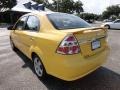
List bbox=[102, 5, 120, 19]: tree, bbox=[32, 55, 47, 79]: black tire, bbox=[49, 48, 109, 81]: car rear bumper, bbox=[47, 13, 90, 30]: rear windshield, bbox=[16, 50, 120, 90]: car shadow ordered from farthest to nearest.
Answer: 1. bbox=[102, 5, 120, 19]: tree
2. bbox=[32, 55, 47, 79]: black tire
3. bbox=[47, 13, 90, 30]: rear windshield
4. bbox=[16, 50, 120, 90]: car shadow
5. bbox=[49, 48, 109, 81]: car rear bumper

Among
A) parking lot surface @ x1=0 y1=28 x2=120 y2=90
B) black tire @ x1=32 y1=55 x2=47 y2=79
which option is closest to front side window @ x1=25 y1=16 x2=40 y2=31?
black tire @ x1=32 y1=55 x2=47 y2=79

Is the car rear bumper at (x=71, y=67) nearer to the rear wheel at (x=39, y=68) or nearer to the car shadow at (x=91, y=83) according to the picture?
the car shadow at (x=91, y=83)

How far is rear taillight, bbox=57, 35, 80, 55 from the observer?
392 cm

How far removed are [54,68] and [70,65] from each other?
16.0 inches

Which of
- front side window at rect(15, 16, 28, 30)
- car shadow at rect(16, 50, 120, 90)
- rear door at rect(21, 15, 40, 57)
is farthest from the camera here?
front side window at rect(15, 16, 28, 30)

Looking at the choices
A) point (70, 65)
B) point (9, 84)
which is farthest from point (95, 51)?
point (9, 84)

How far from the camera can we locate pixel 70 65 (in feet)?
12.7

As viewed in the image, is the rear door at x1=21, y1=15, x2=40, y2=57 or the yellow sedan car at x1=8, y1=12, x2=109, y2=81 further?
the rear door at x1=21, y1=15, x2=40, y2=57

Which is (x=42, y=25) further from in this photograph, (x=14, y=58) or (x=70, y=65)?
(x=14, y=58)

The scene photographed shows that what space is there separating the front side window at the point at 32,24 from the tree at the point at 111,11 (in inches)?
4189

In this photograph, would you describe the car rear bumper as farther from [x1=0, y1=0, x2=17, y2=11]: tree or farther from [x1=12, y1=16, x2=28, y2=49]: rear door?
[x1=0, y1=0, x2=17, y2=11]: tree

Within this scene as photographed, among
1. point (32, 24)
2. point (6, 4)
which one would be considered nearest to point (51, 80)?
point (32, 24)

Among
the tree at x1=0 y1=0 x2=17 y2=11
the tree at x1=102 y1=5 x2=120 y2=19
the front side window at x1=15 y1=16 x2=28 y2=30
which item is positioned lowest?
the tree at x1=102 y1=5 x2=120 y2=19

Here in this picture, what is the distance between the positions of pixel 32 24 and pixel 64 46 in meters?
1.73
